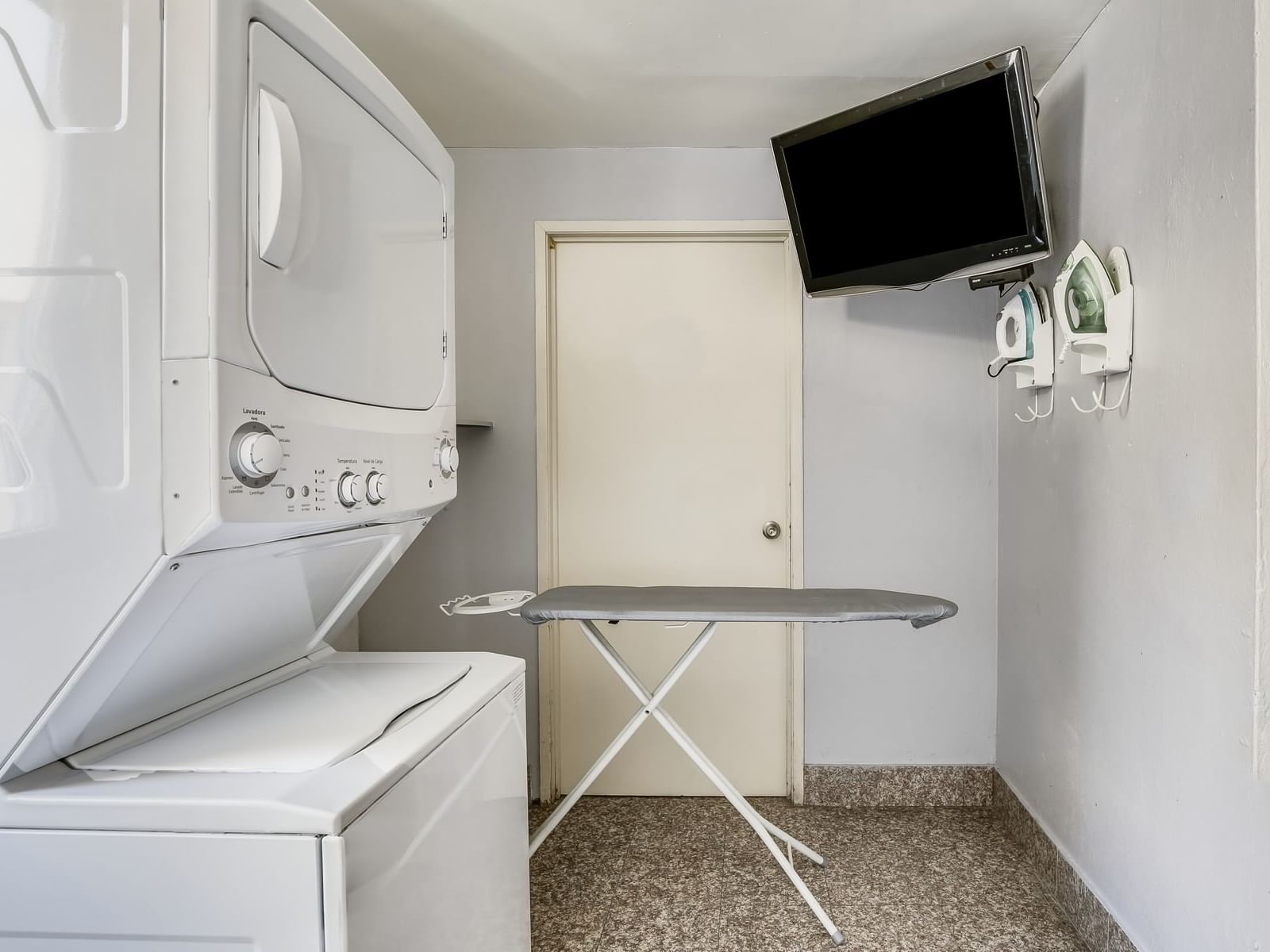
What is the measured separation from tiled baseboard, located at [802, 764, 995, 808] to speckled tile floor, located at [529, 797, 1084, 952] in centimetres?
4

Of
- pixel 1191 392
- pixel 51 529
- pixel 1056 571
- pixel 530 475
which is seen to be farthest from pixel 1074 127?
pixel 51 529

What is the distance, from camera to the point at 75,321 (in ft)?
2.66

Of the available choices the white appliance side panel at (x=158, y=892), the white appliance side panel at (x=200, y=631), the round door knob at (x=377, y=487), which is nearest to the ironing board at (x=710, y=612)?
the white appliance side panel at (x=200, y=631)

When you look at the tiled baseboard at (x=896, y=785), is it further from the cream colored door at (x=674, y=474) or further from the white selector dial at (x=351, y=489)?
the white selector dial at (x=351, y=489)

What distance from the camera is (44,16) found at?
0.81m

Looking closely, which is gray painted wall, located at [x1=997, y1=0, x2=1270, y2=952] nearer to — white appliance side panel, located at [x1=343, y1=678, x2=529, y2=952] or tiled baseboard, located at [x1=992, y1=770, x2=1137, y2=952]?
tiled baseboard, located at [x1=992, y1=770, x2=1137, y2=952]

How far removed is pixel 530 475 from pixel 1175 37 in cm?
199

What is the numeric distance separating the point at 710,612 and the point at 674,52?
4.69 feet

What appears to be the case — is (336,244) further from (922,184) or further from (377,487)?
(922,184)

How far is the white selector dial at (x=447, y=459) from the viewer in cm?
141

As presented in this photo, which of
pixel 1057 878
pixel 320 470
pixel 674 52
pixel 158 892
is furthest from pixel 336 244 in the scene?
pixel 1057 878

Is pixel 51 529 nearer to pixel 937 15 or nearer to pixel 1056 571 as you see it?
pixel 937 15

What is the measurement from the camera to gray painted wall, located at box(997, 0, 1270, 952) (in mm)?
1297

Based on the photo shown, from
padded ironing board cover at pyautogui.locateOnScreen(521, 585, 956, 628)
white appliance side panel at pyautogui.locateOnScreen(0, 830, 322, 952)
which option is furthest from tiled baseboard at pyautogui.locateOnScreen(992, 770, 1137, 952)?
white appliance side panel at pyautogui.locateOnScreen(0, 830, 322, 952)
